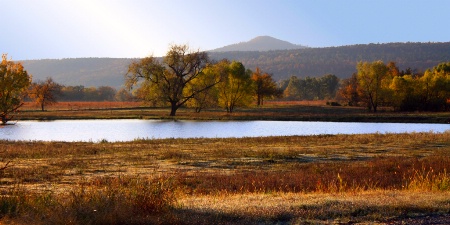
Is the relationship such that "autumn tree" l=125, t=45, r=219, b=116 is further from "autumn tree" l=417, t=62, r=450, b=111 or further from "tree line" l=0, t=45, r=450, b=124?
"autumn tree" l=417, t=62, r=450, b=111

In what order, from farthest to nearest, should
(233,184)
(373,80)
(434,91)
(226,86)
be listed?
1. (373,80)
2. (434,91)
3. (226,86)
4. (233,184)

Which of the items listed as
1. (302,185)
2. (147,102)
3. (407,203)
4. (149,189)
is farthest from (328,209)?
(147,102)

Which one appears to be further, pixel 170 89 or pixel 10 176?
pixel 170 89

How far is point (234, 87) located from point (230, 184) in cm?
7426

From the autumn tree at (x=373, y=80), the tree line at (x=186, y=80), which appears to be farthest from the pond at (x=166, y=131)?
the autumn tree at (x=373, y=80)

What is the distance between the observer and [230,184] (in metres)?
16.3

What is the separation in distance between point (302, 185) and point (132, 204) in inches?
287

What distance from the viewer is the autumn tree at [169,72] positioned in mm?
81250

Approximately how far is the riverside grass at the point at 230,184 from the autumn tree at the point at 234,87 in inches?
2127

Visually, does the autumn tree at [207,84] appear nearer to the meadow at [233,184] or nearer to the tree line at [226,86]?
the tree line at [226,86]

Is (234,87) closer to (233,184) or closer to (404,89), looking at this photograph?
(404,89)

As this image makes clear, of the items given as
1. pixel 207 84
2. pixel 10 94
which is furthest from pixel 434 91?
pixel 10 94

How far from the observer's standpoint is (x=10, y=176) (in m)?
18.5

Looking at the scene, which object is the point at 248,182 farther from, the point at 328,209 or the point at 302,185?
the point at 328,209
